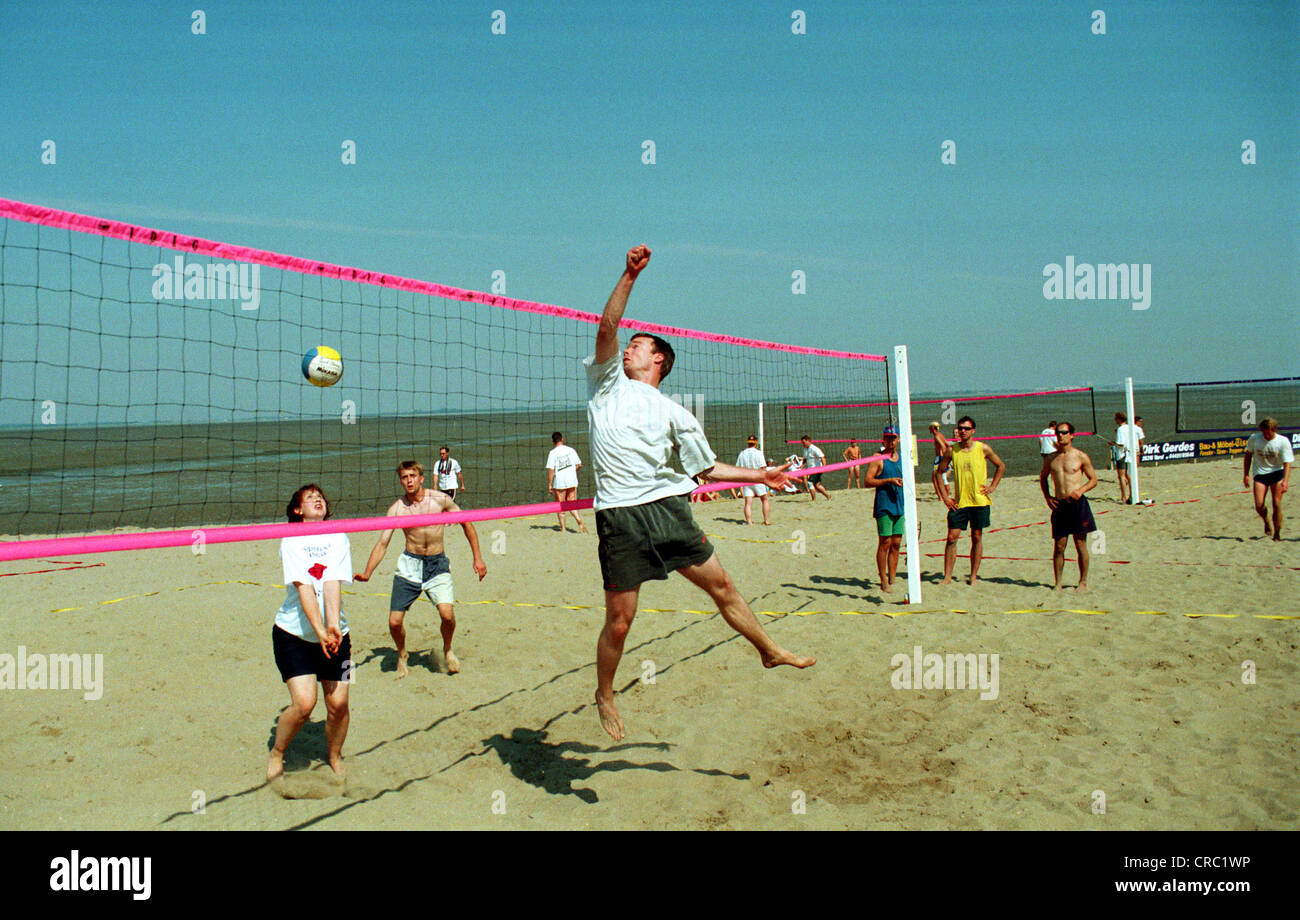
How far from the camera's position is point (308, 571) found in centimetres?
376

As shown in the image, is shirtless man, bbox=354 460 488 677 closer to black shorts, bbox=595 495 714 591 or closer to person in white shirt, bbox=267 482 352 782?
person in white shirt, bbox=267 482 352 782

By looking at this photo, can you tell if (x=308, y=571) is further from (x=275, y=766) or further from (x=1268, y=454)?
(x=1268, y=454)

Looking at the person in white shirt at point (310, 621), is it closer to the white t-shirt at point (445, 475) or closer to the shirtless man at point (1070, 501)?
the shirtless man at point (1070, 501)

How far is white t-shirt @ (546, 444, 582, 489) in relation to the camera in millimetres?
12398

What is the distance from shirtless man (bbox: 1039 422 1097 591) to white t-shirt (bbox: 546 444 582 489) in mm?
6879

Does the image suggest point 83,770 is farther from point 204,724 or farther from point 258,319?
point 258,319

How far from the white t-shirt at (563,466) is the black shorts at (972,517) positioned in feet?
20.2

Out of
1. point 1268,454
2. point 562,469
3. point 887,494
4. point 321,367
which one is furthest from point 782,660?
point 1268,454

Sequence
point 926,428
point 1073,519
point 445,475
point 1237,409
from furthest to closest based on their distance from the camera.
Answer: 1. point 1237,409
2. point 926,428
3. point 445,475
4. point 1073,519

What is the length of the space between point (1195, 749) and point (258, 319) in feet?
17.5

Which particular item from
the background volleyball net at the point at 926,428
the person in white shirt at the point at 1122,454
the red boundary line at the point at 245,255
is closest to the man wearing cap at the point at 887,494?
the red boundary line at the point at 245,255

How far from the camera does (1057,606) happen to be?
6.80 m

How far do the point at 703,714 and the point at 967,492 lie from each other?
4158 mm
